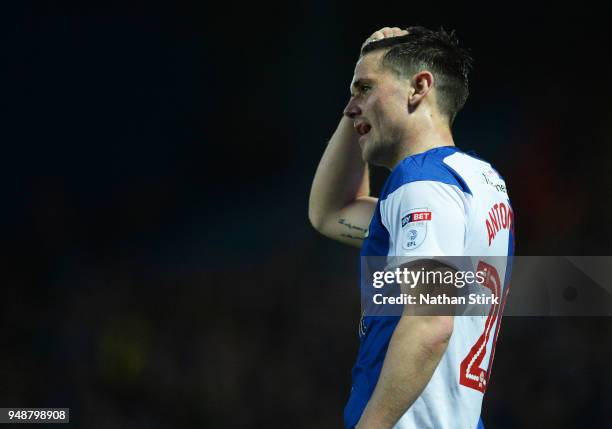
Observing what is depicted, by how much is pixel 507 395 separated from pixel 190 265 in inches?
111

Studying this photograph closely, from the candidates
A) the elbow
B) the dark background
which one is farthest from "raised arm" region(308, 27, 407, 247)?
the dark background

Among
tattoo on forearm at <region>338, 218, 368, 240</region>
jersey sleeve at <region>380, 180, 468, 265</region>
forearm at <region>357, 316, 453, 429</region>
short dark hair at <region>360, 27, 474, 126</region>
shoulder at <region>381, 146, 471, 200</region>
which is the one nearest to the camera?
forearm at <region>357, 316, 453, 429</region>

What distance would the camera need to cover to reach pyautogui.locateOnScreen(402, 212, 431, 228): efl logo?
1.98 metres

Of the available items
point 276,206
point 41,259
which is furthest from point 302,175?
point 41,259

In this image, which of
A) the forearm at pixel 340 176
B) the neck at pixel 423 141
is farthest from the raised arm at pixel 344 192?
the neck at pixel 423 141

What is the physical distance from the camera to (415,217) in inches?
78.5

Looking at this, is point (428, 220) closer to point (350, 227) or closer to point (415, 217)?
point (415, 217)

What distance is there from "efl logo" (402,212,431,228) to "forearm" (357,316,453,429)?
0.26m

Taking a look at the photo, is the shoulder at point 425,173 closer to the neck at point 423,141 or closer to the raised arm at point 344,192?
the neck at point 423,141

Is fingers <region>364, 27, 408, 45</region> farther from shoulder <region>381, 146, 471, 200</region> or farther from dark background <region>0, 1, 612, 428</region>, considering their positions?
dark background <region>0, 1, 612, 428</region>

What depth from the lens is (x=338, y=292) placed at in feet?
22.3

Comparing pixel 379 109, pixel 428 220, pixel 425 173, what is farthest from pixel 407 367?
pixel 379 109

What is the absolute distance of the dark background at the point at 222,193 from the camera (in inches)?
257

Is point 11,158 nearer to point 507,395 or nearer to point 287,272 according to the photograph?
point 287,272
